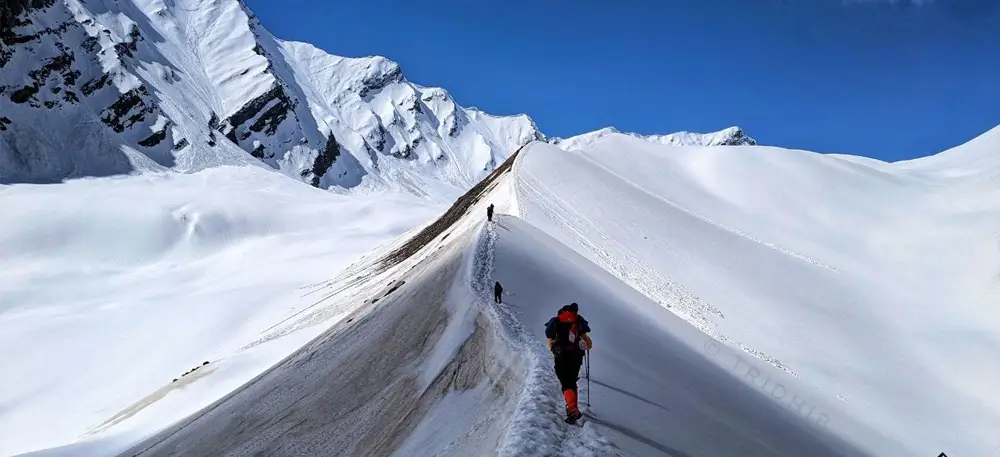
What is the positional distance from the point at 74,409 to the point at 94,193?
2335 inches

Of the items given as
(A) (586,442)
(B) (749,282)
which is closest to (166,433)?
(A) (586,442)

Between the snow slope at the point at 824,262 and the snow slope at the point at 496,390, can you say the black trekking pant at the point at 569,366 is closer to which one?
the snow slope at the point at 496,390

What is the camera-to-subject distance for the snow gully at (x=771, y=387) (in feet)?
56.5

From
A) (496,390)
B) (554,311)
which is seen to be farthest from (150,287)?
(496,390)

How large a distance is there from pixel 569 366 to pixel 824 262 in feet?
128

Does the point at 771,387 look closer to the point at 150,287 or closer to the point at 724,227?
the point at 724,227

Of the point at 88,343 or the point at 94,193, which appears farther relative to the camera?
the point at 94,193

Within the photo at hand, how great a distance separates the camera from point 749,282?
34031mm

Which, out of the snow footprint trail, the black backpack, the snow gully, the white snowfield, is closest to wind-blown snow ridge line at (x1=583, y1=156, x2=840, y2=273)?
the white snowfield

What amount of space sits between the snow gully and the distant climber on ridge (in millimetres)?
10993

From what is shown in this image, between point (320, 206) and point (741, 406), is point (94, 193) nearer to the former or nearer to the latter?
point (320, 206)

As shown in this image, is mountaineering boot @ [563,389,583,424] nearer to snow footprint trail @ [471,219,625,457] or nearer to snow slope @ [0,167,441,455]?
snow footprint trail @ [471,219,625,457]

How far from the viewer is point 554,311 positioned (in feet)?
Result: 53.7

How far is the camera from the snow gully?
56.5 ft
